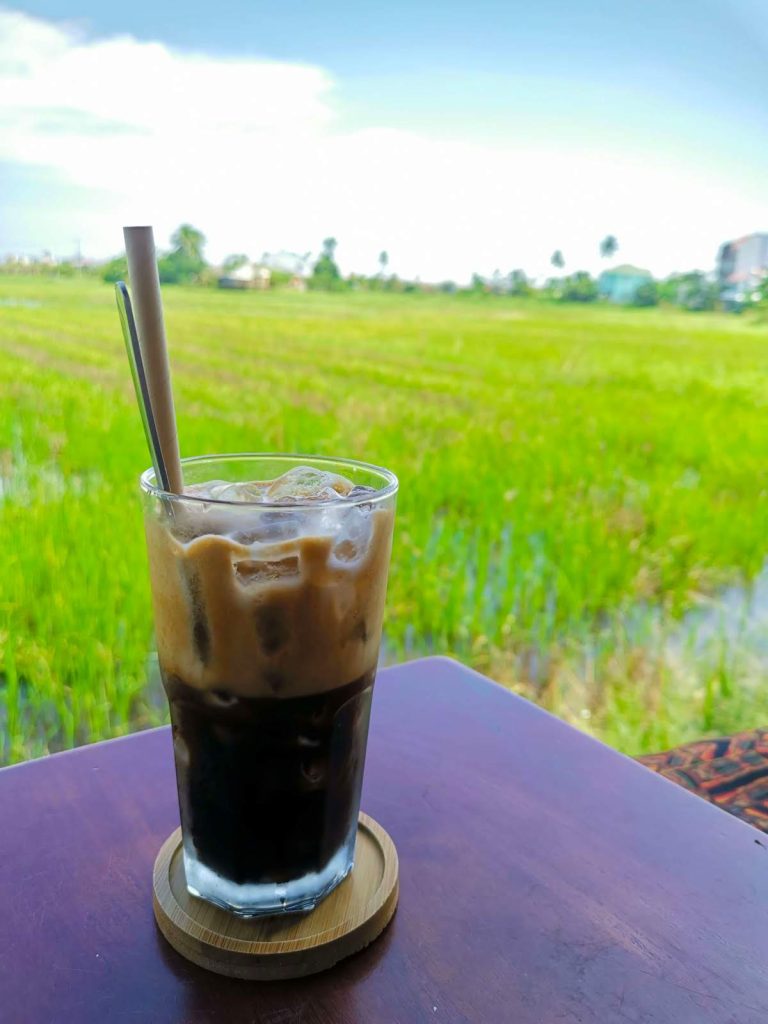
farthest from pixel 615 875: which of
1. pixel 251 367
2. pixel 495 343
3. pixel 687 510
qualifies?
pixel 495 343

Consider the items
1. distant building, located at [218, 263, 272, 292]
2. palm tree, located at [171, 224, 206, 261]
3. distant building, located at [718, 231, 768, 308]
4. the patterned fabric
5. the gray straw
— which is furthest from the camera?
distant building, located at [718, 231, 768, 308]

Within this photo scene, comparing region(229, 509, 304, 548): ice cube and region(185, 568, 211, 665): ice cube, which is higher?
region(229, 509, 304, 548): ice cube

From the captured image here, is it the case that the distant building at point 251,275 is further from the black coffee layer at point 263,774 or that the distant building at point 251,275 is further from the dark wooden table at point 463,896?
the black coffee layer at point 263,774

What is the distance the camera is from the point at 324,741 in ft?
1.68

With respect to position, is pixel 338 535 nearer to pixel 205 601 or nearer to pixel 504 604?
pixel 205 601

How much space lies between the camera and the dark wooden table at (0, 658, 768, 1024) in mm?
465

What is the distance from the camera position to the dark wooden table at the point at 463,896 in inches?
18.3

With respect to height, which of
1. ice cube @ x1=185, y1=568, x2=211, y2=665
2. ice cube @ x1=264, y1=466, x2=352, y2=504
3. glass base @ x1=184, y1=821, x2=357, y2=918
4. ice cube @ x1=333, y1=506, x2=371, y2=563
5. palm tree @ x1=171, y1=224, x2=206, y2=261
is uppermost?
palm tree @ x1=171, y1=224, x2=206, y2=261

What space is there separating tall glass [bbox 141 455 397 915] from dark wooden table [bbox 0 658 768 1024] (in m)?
0.06

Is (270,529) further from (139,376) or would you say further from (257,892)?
(257,892)

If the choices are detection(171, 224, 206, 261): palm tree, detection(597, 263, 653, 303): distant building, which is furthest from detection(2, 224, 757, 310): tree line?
detection(171, 224, 206, 261): palm tree

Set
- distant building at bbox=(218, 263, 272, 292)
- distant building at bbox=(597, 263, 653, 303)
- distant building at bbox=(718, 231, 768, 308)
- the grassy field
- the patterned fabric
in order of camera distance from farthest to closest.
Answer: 1. distant building at bbox=(597, 263, 653, 303)
2. distant building at bbox=(718, 231, 768, 308)
3. distant building at bbox=(218, 263, 272, 292)
4. the grassy field
5. the patterned fabric

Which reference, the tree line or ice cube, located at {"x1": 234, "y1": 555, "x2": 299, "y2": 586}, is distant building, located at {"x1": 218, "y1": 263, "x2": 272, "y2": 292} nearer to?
the tree line

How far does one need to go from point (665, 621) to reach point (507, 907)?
1.79 metres
